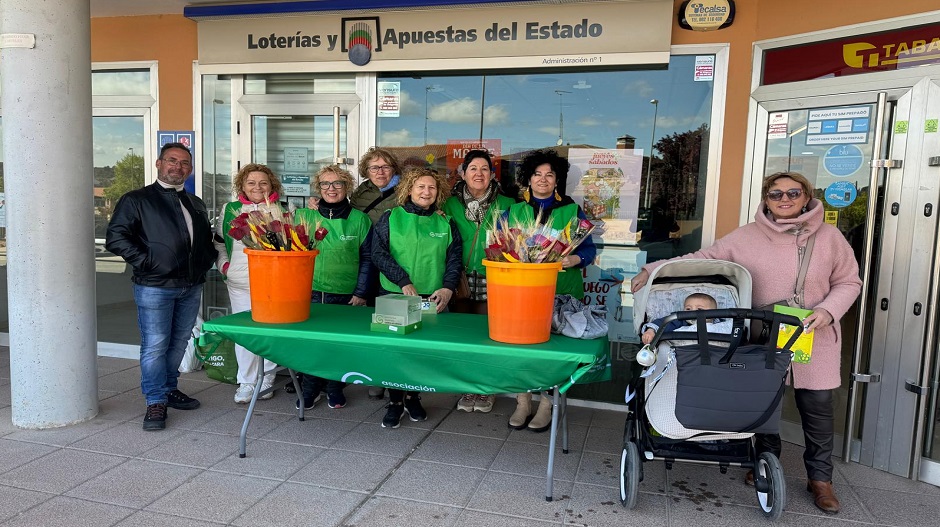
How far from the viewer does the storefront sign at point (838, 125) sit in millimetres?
3709

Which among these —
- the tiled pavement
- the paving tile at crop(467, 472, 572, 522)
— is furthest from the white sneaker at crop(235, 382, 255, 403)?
the paving tile at crop(467, 472, 572, 522)

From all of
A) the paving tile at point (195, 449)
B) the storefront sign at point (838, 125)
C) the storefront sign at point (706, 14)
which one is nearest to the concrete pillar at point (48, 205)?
the paving tile at point (195, 449)

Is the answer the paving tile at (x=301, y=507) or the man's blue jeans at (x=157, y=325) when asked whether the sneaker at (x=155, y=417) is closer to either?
the man's blue jeans at (x=157, y=325)

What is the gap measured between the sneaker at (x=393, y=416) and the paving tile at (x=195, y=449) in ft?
3.02

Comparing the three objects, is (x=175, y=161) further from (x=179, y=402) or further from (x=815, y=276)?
(x=815, y=276)

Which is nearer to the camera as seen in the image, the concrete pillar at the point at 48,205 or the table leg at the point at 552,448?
the table leg at the point at 552,448

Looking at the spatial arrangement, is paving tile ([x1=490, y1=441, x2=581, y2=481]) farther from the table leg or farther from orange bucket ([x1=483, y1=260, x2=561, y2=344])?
orange bucket ([x1=483, y1=260, x2=561, y2=344])

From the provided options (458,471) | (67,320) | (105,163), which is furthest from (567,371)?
(105,163)

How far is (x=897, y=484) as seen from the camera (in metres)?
3.49

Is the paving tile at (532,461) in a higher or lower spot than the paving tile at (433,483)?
higher

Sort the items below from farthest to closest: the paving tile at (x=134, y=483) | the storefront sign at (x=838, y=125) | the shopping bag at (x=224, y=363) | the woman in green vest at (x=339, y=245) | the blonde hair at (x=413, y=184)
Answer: the shopping bag at (x=224, y=363) < the woman in green vest at (x=339, y=245) < the blonde hair at (x=413, y=184) < the storefront sign at (x=838, y=125) < the paving tile at (x=134, y=483)

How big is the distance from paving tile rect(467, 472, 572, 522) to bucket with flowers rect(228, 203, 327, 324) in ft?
4.38

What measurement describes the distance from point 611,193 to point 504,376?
2.24 m

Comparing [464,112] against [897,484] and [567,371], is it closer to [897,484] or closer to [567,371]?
[567,371]
